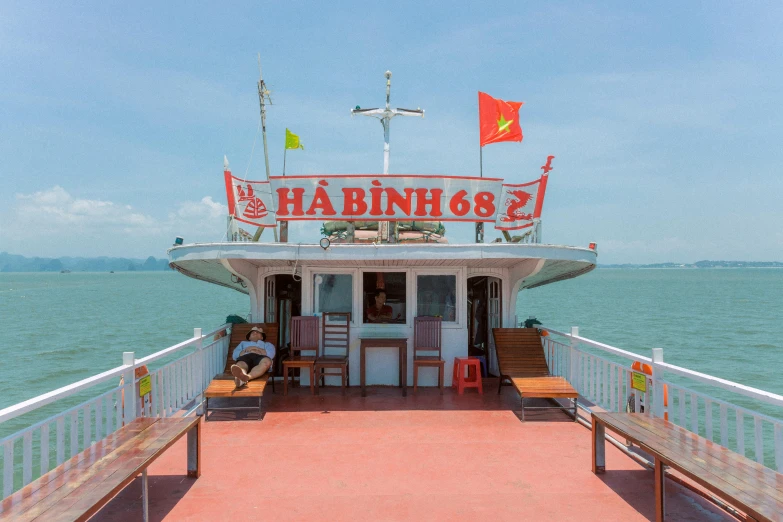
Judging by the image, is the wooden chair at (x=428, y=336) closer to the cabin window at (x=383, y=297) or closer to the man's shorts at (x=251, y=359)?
the cabin window at (x=383, y=297)

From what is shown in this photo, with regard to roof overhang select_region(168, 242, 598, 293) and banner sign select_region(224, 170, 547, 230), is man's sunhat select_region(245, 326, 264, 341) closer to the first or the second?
roof overhang select_region(168, 242, 598, 293)

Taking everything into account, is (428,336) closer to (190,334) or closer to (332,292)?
(332,292)

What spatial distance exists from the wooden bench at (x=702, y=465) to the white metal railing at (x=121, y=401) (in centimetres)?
401

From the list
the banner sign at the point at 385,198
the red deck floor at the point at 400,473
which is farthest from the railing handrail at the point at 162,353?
the banner sign at the point at 385,198

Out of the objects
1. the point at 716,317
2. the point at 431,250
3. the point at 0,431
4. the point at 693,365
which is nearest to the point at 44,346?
the point at 0,431

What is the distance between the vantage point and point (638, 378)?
534 cm

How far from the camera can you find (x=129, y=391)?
5.08 meters

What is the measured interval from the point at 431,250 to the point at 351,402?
231 centimetres

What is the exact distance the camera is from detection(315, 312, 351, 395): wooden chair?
25.8 feet

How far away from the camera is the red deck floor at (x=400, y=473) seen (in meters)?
4.02

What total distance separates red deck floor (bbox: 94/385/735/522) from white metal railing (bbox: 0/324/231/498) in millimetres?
537

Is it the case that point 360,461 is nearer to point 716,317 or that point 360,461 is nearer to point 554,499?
point 554,499

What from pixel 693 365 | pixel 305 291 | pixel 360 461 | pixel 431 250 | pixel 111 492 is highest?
pixel 431 250

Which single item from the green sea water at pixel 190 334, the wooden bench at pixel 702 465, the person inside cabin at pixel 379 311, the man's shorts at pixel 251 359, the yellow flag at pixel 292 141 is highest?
the yellow flag at pixel 292 141
